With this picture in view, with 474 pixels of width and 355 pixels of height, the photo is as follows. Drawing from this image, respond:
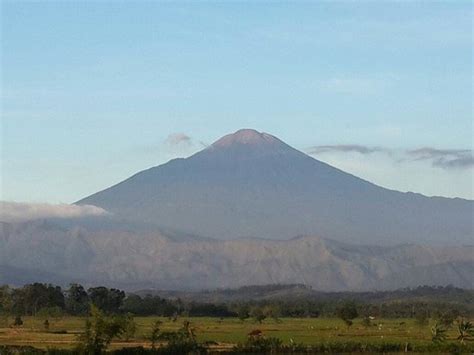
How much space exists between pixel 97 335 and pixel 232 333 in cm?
1930

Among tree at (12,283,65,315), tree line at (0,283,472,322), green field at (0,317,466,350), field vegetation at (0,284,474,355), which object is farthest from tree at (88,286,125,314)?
green field at (0,317,466,350)

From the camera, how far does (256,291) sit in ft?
640

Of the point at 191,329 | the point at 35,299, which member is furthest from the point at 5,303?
the point at 191,329

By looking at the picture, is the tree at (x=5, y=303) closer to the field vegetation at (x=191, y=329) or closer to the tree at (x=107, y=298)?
the field vegetation at (x=191, y=329)

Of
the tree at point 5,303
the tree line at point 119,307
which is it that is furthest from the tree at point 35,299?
the tree at point 5,303

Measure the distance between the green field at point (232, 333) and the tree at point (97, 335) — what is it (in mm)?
1502

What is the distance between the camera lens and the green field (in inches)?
2363

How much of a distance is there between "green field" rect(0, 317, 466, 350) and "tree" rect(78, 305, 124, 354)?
4.93 feet

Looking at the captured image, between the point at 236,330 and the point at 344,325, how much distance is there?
11214mm

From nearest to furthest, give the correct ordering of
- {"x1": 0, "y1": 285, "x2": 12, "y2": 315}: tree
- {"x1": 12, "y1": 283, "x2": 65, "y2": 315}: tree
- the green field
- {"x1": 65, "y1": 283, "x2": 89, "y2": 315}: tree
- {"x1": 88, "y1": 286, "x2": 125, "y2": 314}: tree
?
1. the green field
2. {"x1": 0, "y1": 285, "x2": 12, "y2": 315}: tree
3. {"x1": 65, "y1": 283, "x2": 89, "y2": 315}: tree
4. {"x1": 12, "y1": 283, "x2": 65, "y2": 315}: tree
5. {"x1": 88, "y1": 286, "x2": 125, "y2": 314}: tree

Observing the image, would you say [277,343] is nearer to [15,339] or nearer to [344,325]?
[15,339]

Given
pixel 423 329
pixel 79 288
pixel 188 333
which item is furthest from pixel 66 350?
pixel 79 288

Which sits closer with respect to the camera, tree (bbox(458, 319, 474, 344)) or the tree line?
tree (bbox(458, 319, 474, 344))

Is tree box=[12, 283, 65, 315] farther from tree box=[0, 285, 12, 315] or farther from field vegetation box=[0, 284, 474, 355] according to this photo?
tree box=[0, 285, 12, 315]
